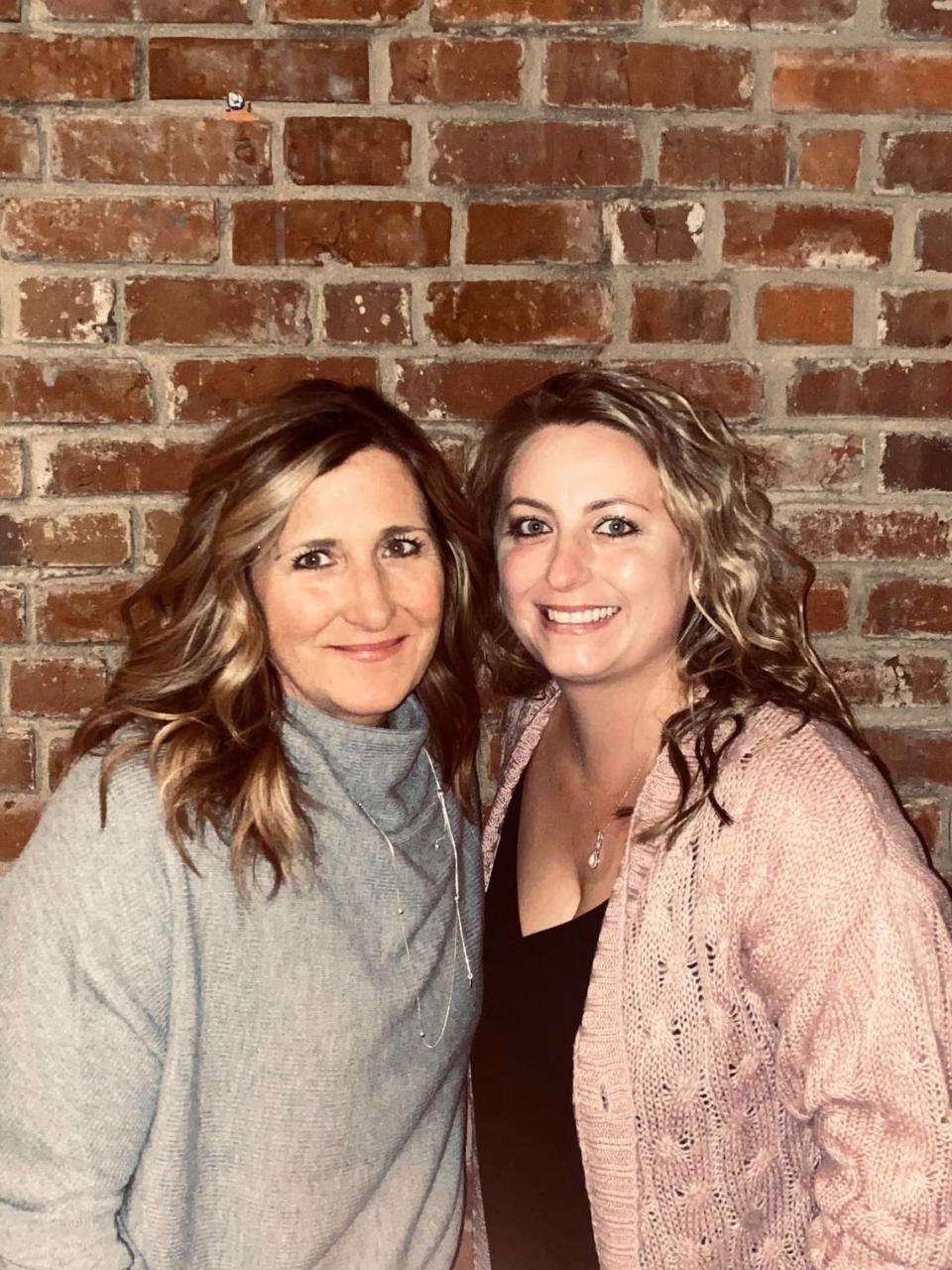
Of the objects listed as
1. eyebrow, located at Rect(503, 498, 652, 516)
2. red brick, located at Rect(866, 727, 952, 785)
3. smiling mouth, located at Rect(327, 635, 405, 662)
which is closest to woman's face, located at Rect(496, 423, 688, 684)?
eyebrow, located at Rect(503, 498, 652, 516)

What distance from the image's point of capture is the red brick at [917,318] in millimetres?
1802

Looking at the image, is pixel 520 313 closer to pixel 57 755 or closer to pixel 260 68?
pixel 260 68

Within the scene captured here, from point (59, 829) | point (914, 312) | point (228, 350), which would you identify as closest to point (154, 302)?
point (228, 350)

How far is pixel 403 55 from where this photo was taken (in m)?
1.71

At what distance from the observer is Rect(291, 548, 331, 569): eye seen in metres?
1.51

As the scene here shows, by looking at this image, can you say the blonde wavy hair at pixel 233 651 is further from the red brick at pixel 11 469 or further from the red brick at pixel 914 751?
the red brick at pixel 914 751

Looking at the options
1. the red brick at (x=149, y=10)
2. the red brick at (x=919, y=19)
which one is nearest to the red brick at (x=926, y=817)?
the red brick at (x=919, y=19)

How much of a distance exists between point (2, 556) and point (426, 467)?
1.98ft

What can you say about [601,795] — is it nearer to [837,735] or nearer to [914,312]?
[837,735]

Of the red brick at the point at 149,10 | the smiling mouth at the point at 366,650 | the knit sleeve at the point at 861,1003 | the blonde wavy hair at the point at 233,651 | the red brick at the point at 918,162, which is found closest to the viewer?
the knit sleeve at the point at 861,1003

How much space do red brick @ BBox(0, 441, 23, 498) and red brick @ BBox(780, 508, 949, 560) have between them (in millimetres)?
1052

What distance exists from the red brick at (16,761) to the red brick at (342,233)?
2.36 feet

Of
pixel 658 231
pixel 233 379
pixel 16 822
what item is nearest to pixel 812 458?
pixel 658 231

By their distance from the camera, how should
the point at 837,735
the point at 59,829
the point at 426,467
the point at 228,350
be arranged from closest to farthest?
the point at 59,829 < the point at 837,735 < the point at 426,467 < the point at 228,350
